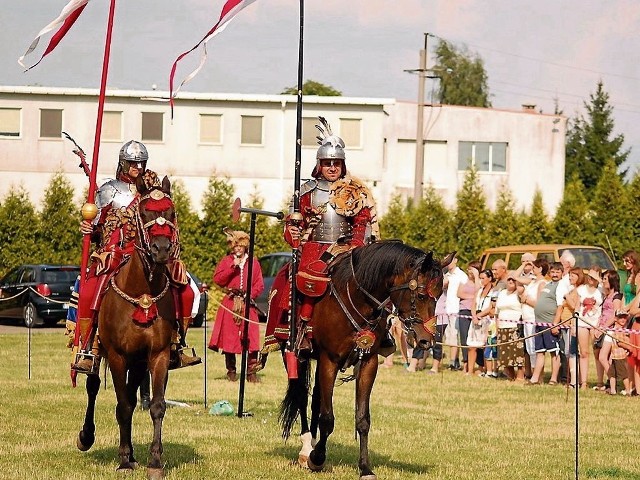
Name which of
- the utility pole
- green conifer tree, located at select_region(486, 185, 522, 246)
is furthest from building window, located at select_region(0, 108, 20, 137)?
green conifer tree, located at select_region(486, 185, 522, 246)

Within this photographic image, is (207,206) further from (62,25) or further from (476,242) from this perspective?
(62,25)

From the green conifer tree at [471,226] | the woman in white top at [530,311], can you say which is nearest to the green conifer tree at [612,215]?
the green conifer tree at [471,226]

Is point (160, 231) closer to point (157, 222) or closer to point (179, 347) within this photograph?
point (157, 222)

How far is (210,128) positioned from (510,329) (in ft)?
108

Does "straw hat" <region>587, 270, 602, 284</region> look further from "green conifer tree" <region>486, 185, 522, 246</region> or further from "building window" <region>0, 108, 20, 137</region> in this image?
"building window" <region>0, 108, 20, 137</region>

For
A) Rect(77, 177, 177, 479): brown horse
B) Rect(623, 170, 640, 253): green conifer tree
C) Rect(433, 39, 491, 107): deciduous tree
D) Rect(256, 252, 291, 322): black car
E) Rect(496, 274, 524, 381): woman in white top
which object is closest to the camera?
Rect(77, 177, 177, 479): brown horse

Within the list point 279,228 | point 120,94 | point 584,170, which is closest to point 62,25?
point 279,228

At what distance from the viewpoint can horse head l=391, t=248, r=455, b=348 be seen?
9969 mm

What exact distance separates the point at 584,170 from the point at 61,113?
36.0 m

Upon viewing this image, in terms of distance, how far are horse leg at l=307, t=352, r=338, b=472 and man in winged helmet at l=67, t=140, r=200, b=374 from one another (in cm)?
117

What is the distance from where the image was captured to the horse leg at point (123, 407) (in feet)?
35.3

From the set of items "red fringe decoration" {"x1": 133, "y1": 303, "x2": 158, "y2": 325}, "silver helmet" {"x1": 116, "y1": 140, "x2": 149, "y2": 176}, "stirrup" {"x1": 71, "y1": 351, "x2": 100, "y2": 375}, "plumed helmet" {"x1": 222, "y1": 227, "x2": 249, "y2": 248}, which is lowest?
"stirrup" {"x1": 71, "y1": 351, "x2": 100, "y2": 375}

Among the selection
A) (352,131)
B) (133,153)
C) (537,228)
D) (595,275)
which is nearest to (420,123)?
(352,131)

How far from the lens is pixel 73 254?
40656 millimetres
